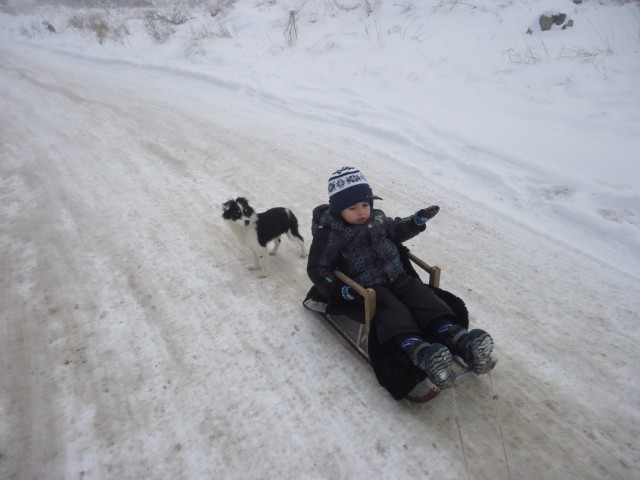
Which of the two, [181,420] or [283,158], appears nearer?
[181,420]

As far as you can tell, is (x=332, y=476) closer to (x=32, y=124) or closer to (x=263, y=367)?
(x=263, y=367)

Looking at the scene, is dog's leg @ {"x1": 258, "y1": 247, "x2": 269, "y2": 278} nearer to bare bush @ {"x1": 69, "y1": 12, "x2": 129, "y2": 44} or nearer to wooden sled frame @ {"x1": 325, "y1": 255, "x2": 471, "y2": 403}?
wooden sled frame @ {"x1": 325, "y1": 255, "x2": 471, "y2": 403}

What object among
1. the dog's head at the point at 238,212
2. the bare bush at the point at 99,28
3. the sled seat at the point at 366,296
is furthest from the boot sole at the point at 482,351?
the bare bush at the point at 99,28

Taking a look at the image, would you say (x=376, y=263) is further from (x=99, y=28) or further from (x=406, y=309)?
(x=99, y=28)

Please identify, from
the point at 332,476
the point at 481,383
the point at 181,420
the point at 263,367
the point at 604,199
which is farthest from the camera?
the point at 604,199

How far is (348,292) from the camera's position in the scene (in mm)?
2850

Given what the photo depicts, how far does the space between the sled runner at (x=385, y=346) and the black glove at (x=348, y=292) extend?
0.13ft

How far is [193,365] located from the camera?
301cm

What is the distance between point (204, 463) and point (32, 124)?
28.3ft

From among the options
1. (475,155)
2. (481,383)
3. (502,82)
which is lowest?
(481,383)

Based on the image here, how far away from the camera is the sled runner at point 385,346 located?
2549 millimetres

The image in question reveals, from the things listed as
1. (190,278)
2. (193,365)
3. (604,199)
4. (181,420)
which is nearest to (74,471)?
(181,420)

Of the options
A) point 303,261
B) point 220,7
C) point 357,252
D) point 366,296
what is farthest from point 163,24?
point 366,296

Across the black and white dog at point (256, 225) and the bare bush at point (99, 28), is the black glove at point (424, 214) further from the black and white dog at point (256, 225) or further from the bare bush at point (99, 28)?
the bare bush at point (99, 28)
